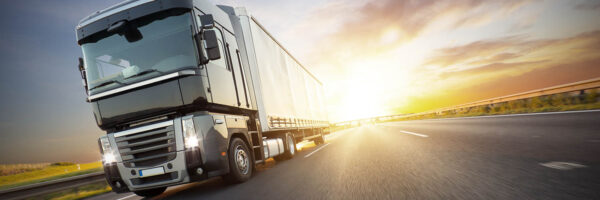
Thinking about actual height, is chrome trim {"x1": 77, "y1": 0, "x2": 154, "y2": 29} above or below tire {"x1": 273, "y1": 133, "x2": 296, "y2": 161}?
above

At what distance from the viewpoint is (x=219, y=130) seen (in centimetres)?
513

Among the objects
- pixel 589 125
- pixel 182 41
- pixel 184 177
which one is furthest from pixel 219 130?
pixel 589 125

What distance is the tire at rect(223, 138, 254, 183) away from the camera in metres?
5.40

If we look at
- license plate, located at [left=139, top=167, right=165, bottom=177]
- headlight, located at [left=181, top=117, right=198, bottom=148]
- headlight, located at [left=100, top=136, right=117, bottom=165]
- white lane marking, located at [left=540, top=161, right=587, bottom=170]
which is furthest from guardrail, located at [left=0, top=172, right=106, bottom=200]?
white lane marking, located at [left=540, top=161, right=587, bottom=170]

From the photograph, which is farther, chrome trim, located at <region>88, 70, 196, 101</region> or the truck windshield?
the truck windshield

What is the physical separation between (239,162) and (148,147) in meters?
1.58

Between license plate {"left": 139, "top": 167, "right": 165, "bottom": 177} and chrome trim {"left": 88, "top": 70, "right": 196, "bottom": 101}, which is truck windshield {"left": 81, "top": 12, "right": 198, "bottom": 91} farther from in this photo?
license plate {"left": 139, "top": 167, "right": 165, "bottom": 177}

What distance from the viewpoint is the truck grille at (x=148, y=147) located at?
4852 millimetres

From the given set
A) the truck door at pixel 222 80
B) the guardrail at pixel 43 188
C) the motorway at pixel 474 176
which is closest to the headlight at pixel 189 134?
the truck door at pixel 222 80

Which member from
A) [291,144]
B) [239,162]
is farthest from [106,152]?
[291,144]

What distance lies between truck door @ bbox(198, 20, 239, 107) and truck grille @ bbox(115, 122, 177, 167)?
93cm

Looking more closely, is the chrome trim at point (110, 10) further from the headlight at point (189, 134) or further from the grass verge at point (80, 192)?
the grass verge at point (80, 192)

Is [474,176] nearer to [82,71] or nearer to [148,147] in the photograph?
[148,147]

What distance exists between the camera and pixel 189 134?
4.79 meters
